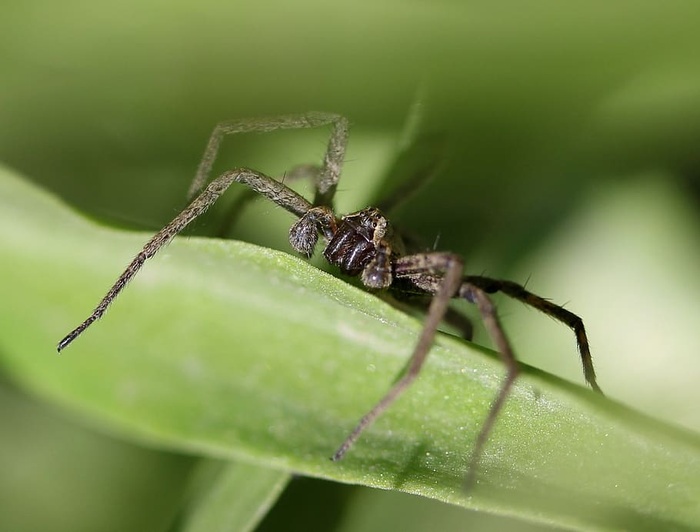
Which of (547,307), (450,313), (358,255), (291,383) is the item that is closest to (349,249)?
(358,255)

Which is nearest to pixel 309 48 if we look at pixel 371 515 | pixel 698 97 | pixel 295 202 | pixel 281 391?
pixel 295 202

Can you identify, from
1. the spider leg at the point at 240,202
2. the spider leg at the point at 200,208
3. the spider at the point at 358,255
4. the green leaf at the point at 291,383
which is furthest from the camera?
the spider leg at the point at 240,202

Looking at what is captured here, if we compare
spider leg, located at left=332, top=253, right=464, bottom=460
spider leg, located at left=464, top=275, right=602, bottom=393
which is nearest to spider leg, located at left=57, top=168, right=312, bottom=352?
spider leg, located at left=332, top=253, right=464, bottom=460

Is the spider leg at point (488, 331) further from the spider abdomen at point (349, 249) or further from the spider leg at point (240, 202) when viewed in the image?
the spider leg at point (240, 202)

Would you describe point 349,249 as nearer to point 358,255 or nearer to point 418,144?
point 358,255

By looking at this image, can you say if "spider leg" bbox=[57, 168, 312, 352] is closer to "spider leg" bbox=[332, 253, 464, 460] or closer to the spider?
the spider

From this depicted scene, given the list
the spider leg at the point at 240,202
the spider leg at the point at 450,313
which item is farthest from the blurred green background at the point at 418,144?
the spider leg at the point at 450,313

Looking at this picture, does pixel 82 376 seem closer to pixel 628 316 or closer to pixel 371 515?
pixel 371 515
